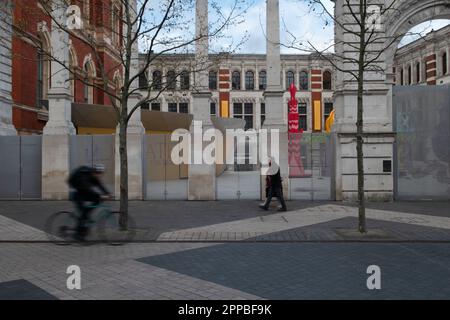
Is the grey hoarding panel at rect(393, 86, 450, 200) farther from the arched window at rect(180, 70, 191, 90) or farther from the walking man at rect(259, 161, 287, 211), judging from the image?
the arched window at rect(180, 70, 191, 90)

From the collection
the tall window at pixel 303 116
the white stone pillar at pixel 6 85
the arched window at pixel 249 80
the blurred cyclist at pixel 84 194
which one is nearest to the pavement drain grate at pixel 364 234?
the blurred cyclist at pixel 84 194

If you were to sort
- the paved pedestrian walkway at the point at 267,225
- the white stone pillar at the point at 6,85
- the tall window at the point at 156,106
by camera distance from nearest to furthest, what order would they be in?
the paved pedestrian walkway at the point at 267,225 → the white stone pillar at the point at 6,85 → the tall window at the point at 156,106

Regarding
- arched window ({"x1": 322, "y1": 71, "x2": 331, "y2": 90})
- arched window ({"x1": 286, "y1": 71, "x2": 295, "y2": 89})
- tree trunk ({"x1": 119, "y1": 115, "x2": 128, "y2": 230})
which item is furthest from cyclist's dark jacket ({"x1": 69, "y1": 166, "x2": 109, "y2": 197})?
arched window ({"x1": 322, "y1": 71, "x2": 331, "y2": 90})

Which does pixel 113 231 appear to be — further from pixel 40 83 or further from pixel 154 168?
pixel 40 83

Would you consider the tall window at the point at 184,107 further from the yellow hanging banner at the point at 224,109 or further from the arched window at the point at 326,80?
the arched window at the point at 326,80

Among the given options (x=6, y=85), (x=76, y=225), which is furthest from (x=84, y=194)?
(x=6, y=85)

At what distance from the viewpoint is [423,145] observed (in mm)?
15562

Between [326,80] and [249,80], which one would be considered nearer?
[249,80]

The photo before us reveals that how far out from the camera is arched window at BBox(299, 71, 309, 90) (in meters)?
59.6

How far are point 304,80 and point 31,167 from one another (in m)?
49.1

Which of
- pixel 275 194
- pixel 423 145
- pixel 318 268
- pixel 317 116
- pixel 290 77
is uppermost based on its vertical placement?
pixel 290 77

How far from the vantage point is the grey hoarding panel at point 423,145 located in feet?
50.6

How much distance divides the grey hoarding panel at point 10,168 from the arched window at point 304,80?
1922 inches
